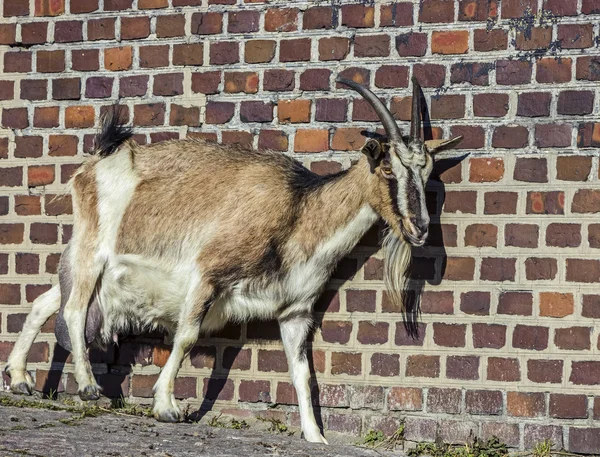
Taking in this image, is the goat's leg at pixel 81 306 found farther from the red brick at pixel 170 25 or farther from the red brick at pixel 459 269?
the red brick at pixel 459 269

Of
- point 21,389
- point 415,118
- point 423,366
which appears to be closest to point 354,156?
point 415,118

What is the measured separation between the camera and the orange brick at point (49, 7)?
5.65 meters

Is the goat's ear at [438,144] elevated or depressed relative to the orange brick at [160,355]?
elevated

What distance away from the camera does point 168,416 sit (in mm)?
4945

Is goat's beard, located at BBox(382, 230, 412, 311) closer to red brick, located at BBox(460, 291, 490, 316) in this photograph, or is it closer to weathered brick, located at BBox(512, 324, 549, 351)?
red brick, located at BBox(460, 291, 490, 316)

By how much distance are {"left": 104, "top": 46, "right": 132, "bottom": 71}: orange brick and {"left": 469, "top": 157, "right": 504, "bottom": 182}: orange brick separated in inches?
83.0

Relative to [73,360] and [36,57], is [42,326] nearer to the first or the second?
[73,360]

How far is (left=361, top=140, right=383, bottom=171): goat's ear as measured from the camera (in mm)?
4820

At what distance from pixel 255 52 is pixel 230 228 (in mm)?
1066

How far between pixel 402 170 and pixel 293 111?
32.4 inches

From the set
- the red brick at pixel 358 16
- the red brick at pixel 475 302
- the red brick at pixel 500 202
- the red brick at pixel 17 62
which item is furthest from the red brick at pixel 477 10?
the red brick at pixel 17 62

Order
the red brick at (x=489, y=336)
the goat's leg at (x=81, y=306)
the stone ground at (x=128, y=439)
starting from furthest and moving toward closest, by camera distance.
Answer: the goat's leg at (x=81, y=306), the red brick at (x=489, y=336), the stone ground at (x=128, y=439)

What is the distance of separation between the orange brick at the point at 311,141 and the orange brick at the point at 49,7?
166 centimetres

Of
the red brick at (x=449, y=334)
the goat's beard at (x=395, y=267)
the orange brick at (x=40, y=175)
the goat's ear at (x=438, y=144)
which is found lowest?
the red brick at (x=449, y=334)
